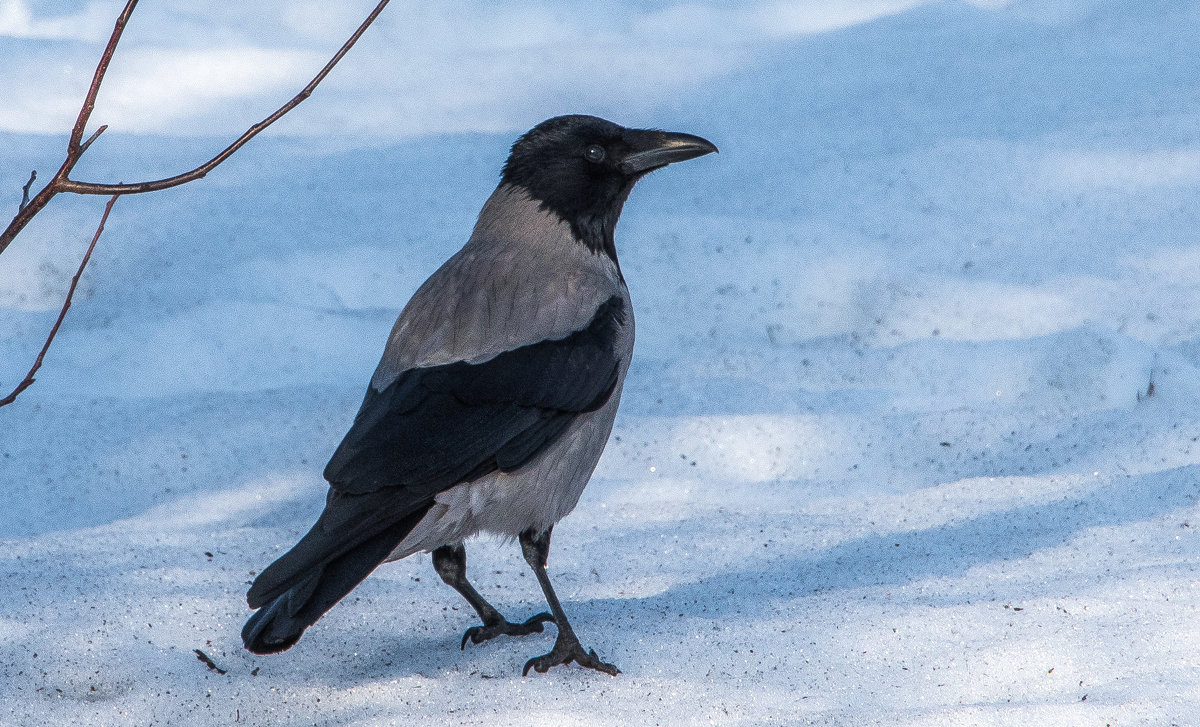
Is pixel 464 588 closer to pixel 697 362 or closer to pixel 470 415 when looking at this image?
pixel 470 415

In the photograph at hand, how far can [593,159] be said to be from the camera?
12.2 ft

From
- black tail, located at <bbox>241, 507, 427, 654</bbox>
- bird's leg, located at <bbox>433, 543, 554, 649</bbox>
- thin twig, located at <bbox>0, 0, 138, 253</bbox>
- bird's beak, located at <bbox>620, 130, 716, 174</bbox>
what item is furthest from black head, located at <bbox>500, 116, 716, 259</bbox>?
thin twig, located at <bbox>0, 0, 138, 253</bbox>

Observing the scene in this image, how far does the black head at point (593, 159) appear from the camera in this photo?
370 centimetres

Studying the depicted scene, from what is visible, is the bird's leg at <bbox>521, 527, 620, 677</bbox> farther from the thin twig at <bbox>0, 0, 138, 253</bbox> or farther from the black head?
the thin twig at <bbox>0, 0, 138, 253</bbox>

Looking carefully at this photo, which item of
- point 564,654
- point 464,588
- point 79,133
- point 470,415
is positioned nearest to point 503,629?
point 464,588

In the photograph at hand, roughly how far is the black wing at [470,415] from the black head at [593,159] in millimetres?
505

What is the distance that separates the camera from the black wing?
2.94 meters

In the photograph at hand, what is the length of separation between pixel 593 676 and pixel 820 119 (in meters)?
5.21

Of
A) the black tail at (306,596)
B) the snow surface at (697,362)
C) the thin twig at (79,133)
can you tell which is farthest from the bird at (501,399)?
the thin twig at (79,133)

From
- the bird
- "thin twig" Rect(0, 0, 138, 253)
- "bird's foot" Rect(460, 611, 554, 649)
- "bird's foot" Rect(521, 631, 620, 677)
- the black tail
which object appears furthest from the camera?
"bird's foot" Rect(460, 611, 554, 649)

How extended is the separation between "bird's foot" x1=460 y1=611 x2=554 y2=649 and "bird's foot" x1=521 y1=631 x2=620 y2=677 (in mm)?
287

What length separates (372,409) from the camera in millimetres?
3123

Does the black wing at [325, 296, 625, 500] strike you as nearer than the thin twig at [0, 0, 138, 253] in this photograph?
No

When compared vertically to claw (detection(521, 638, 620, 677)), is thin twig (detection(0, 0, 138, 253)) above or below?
above
